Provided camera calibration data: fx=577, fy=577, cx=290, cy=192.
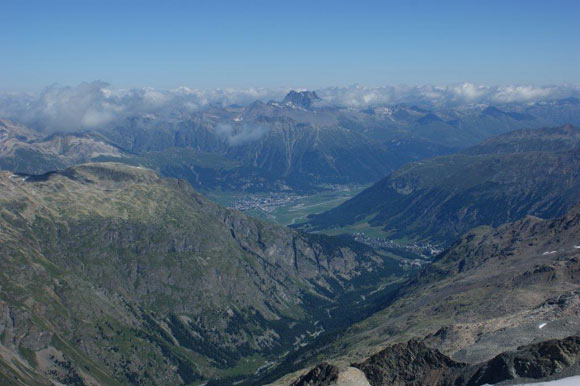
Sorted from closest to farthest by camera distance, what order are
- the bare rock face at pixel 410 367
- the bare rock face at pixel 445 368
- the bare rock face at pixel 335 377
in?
the bare rock face at pixel 445 368, the bare rock face at pixel 335 377, the bare rock face at pixel 410 367

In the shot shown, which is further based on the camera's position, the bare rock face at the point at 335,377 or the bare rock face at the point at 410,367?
the bare rock face at the point at 410,367

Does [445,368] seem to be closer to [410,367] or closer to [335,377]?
[410,367]

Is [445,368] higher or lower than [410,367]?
higher

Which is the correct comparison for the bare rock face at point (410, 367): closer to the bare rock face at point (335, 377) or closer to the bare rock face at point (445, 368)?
the bare rock face at point (445, 368)

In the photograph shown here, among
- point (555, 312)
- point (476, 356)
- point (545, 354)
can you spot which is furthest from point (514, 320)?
point (545, 354)

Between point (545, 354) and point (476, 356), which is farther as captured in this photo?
point (476, 356)

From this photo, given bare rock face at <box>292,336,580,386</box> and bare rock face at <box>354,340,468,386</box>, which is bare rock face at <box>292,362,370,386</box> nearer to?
bare rock face at <box>292,336,580,386</box>

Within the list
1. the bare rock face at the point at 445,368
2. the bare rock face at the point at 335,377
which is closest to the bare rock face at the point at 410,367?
the bare rock face at the point at 445,368

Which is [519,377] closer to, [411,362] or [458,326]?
[411,362]

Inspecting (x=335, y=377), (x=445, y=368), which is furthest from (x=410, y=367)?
(x=335, y=377)

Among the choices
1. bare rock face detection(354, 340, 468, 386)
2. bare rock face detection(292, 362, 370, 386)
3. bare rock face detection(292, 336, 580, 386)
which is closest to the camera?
bare rock face detection(292, 336, 580, 386)

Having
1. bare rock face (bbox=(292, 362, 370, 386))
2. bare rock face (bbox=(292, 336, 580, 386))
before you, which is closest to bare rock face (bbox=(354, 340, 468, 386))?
bare rock face (bbox=(292, 336, 580, 386))
